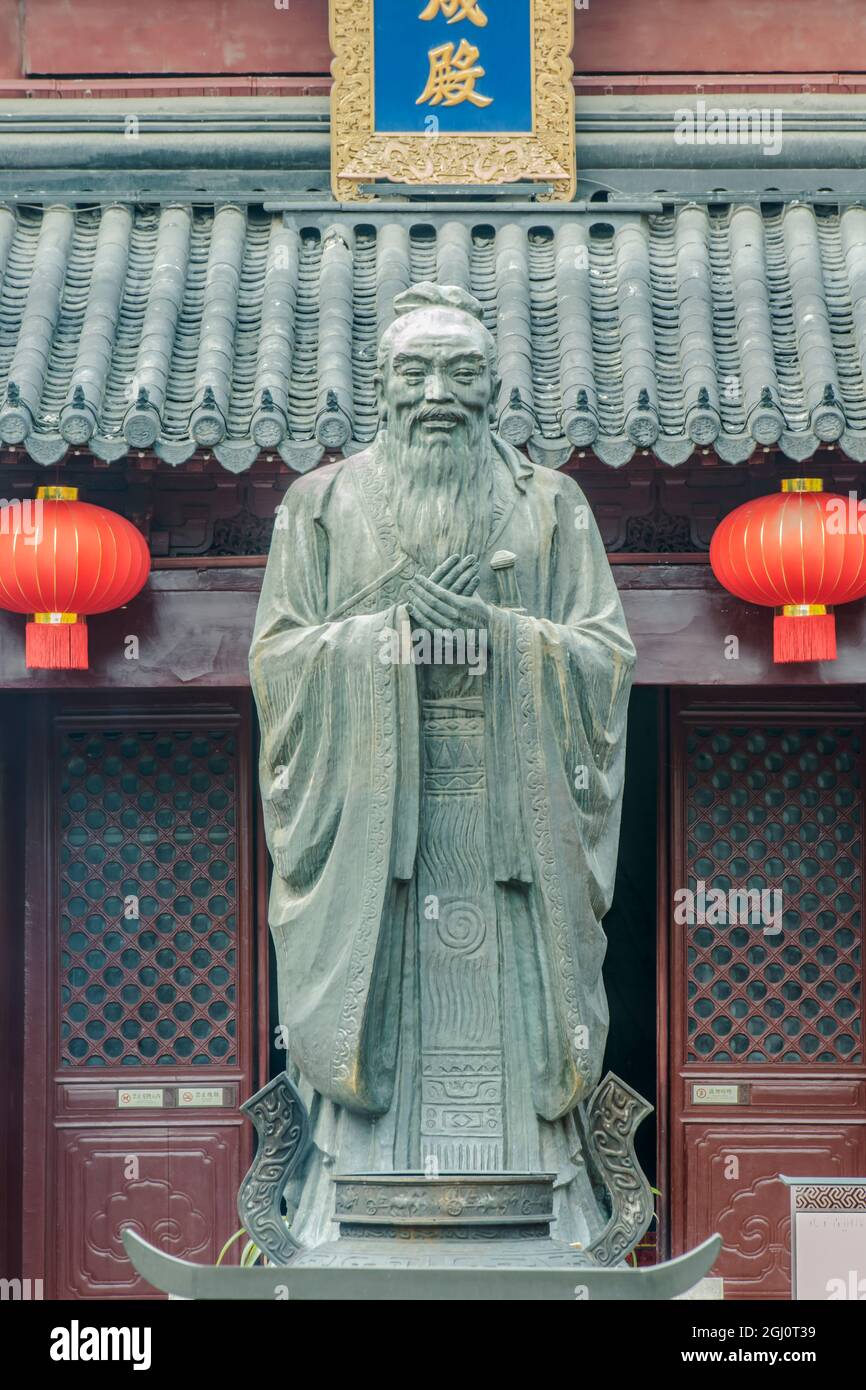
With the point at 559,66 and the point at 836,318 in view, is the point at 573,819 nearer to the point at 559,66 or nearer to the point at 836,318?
the point at 836,318

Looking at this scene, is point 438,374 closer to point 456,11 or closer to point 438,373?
point 438,373

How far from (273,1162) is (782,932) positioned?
→ 4209 mm

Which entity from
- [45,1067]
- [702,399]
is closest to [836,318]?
[702,399]

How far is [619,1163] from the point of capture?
18.7 feet

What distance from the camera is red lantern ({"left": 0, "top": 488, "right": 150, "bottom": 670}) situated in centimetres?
838

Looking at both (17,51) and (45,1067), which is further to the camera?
(17,51)

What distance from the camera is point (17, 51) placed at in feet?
34.1

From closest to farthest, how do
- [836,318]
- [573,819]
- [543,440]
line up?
[573,819]
[543,440]
[836,318]

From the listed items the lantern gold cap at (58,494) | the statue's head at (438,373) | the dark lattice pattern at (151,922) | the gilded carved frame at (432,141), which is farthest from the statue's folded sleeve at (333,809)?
the gilded carved frame at (432,141)

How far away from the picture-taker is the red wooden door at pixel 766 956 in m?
9.41

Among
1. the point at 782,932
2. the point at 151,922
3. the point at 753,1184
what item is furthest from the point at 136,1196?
the point at 782,932

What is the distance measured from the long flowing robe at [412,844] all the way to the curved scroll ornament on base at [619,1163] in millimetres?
57

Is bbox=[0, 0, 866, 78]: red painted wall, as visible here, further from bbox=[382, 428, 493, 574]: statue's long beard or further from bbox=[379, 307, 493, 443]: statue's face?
bbox=[382, 428, 493, 574]: statue's long beard

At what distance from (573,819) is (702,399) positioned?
3036 millimetres
